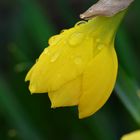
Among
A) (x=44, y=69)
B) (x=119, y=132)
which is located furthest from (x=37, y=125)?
(x=44, y=69)

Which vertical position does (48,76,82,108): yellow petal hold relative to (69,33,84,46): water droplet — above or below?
below

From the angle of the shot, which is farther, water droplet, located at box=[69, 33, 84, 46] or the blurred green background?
the blurred green background

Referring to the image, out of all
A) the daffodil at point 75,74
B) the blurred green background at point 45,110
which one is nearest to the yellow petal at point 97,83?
the daffodil at point 75,74

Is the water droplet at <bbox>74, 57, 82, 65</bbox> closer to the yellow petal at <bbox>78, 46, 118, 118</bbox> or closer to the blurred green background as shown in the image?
the yellow petal at <bbox>78, 46, 118, 118</bbox>

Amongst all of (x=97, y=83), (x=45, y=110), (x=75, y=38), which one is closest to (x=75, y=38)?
(x=75, y=38)

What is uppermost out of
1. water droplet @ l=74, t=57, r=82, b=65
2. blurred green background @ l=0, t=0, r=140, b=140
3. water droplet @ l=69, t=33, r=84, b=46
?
water droplet @ l=69, t=33, r=84, b=46

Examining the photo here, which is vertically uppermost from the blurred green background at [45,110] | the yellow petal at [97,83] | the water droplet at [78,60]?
the water droplet at [78,60]

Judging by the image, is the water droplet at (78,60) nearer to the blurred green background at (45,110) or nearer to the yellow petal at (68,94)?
the yellow petal at (68,94)

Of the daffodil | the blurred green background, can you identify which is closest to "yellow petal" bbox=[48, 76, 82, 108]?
the daffodil
